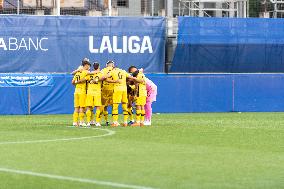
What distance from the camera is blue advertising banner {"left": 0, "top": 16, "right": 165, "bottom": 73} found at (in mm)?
38219

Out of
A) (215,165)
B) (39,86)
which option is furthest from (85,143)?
(39,86)

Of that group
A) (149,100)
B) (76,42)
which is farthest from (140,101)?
(76,42)

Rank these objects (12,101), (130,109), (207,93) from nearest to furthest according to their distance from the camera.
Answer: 1. (130,109)
2. (12,101)
3. (207,93)

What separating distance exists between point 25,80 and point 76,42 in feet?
14.0

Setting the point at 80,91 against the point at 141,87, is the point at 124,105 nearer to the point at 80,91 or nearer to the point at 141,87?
the point at 141,87

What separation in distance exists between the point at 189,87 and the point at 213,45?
3.66m

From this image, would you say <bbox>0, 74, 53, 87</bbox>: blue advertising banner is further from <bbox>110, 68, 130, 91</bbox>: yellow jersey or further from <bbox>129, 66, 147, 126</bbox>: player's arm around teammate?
<bbox>110, 68, 130, 91</bbox>: yellow jersey

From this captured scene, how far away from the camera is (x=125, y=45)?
131 feet

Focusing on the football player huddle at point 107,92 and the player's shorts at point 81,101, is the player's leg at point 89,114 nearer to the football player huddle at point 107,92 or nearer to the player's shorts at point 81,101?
the football player huddle at point 107,92

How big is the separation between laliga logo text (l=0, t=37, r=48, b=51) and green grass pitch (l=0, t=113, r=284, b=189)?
48.6 feet

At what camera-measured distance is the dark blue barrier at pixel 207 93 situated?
36375 mm

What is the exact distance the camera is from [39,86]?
118 ft

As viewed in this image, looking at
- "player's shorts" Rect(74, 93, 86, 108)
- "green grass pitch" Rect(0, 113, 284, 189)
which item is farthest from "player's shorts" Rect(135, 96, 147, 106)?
"green grass pitch" Rect(0, 113, 284, 189)

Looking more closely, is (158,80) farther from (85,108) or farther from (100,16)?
(85,108)
